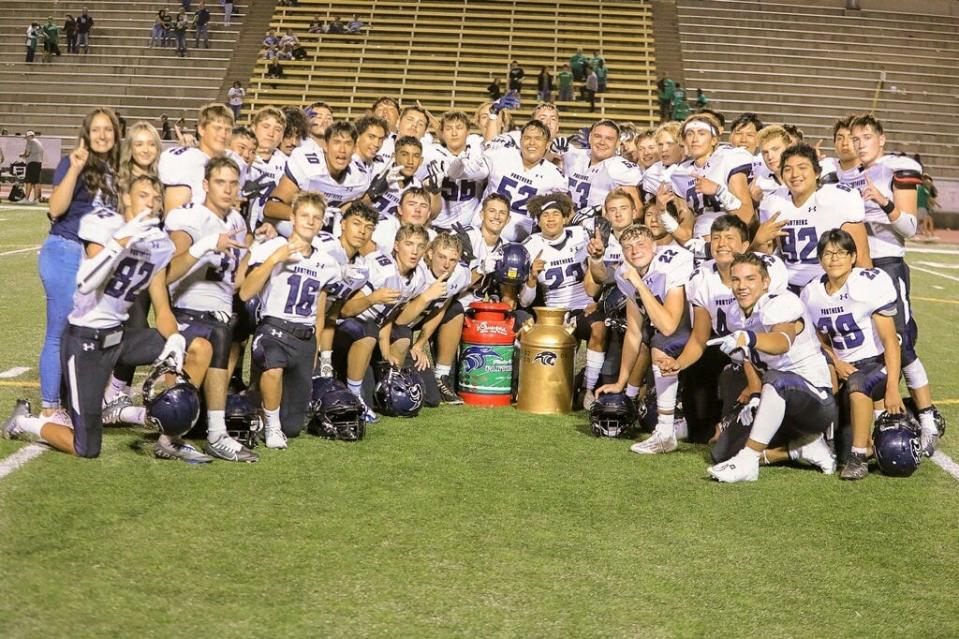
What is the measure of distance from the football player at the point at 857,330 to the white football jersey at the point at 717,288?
222 mm

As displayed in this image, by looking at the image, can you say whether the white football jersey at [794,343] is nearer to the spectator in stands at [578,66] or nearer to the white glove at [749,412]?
the white glove at [749,412]

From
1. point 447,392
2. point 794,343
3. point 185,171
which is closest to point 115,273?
point 185,171

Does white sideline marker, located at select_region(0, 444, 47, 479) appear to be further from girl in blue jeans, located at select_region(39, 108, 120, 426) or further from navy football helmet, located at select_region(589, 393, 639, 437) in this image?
navy football helmet, located at select_region(589, 393, 639, 437)

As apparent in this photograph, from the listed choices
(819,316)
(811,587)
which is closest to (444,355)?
(819,316)

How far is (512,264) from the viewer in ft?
26.0

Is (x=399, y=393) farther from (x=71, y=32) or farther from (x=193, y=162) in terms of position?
(x=71, y=32)

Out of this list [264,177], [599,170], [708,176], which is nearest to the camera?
[708,176]

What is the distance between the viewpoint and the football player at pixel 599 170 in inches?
351

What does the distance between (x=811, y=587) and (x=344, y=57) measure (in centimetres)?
3008

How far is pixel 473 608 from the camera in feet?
14.0

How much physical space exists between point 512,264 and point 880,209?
2.44 meters

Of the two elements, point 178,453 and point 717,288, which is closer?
point 178,453

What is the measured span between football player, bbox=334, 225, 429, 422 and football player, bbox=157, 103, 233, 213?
120 centimetres

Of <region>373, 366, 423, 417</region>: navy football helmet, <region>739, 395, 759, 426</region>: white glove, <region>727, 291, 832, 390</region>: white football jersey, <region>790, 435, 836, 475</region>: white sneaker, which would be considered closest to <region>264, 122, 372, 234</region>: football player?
<region>373, 366, 423, 417</region>: navy football helmet
